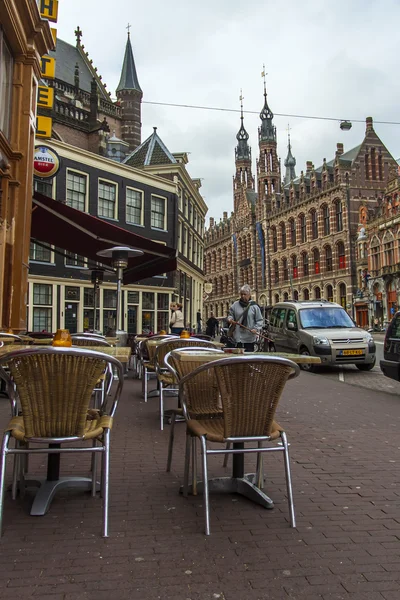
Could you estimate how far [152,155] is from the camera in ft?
85.3

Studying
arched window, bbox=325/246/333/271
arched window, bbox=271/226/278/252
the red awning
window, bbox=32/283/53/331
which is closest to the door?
window, bbox=32/283/53/331

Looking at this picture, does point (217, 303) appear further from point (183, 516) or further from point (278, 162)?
point (183, 516)

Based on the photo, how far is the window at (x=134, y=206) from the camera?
21938 mm

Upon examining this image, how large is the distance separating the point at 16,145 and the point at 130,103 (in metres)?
33.9

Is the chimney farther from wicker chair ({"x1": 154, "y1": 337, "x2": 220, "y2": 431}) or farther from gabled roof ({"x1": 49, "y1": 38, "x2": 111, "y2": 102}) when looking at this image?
wicker chair ({"x1": 154, "y1": 337, "x2": 220, "y2": 431})

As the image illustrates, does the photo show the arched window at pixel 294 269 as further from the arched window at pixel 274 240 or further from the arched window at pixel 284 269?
the arched window at pixel 274 240

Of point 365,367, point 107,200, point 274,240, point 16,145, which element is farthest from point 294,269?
point 16,145

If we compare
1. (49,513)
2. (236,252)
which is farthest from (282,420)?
(236,252)

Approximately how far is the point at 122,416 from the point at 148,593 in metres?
4.23

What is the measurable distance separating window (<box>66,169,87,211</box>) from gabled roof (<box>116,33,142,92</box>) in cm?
2380

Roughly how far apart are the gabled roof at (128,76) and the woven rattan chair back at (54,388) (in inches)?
1650

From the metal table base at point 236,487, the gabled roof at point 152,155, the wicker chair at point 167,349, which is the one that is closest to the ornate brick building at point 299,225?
the gabled roof at point 152,155

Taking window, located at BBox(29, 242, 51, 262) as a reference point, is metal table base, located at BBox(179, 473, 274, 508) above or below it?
below

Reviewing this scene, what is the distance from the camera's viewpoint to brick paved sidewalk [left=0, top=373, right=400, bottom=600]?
2135 mm
